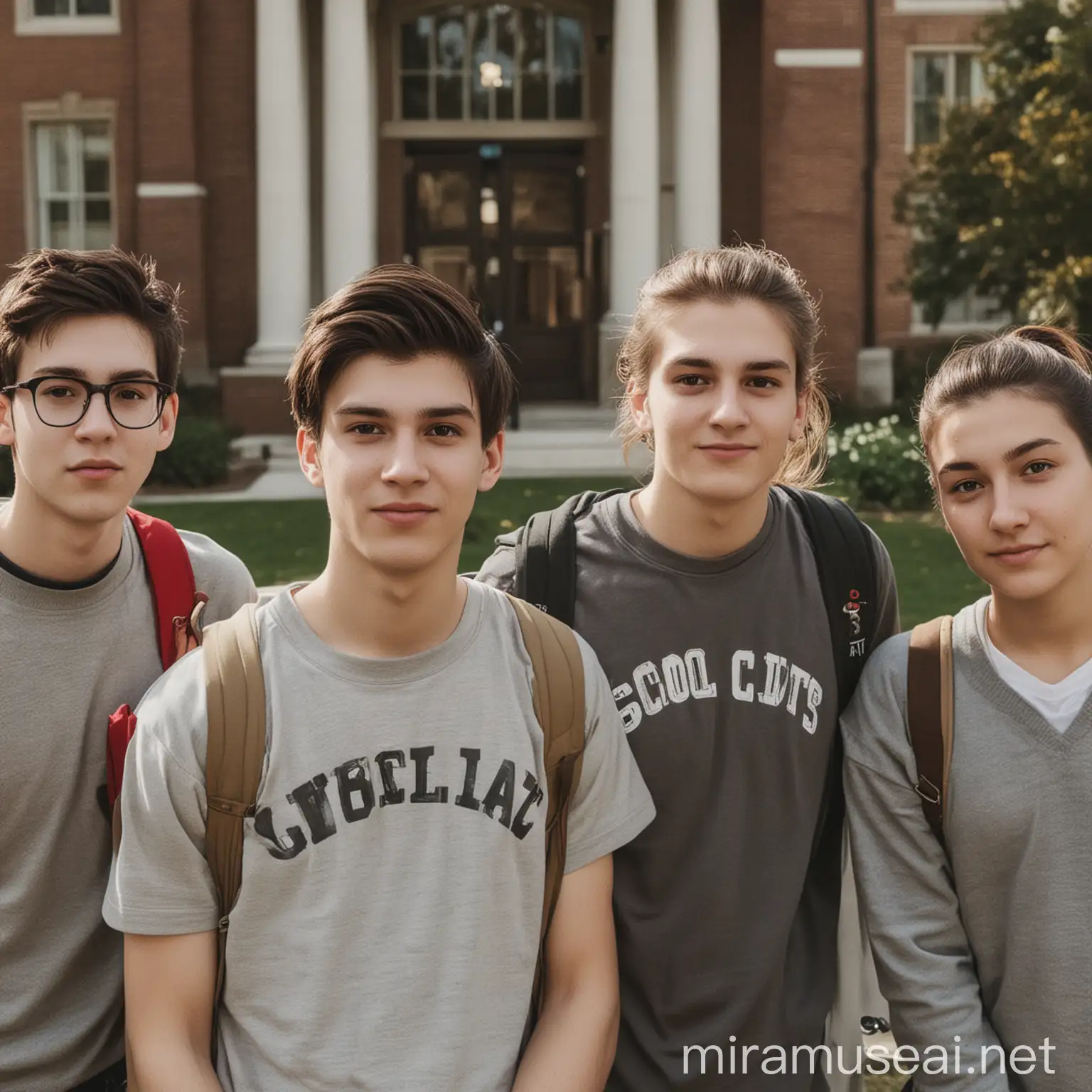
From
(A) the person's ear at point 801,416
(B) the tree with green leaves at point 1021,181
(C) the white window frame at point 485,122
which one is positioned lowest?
(A) the person's ear at point 801,416

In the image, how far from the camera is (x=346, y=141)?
18578 mm

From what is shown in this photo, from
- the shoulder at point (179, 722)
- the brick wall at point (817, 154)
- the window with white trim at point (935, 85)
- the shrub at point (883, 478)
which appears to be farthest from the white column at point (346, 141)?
the shoulder at point (179, 722)

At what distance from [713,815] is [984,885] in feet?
1.64

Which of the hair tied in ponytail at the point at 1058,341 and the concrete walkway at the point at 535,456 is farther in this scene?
the concrete walkway at the point at 535,456

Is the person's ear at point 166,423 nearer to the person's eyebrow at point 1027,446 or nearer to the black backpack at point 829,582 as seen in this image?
the black backpack at point 829,582

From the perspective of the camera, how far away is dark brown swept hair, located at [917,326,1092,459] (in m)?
2.69

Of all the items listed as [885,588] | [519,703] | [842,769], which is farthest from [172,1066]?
[885,588]

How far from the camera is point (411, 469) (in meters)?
2.27

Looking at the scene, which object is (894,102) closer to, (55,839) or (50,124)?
(50,124)

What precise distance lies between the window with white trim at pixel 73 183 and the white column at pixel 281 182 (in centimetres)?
389

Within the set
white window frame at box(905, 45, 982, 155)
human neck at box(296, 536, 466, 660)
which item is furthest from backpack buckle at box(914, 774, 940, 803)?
white window frame at box(905, 45, 982, 155)

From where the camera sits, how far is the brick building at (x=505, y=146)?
20672 mm

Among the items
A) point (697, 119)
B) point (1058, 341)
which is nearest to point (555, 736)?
point (1058, 341)

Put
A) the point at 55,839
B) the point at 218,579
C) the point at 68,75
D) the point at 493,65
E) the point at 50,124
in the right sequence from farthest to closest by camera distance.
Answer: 1. the point at 50,124
2. the point at 68,75
3. the point at 493,65
4. the point at 218,579
5. the point at 55,839
